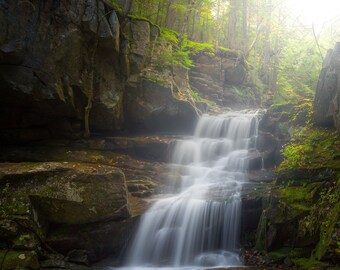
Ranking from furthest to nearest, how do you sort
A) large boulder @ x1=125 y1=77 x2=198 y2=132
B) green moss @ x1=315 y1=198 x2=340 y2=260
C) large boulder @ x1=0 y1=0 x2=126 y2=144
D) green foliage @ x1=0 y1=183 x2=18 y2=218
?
large boulder @ x1=125 y1=77 x2=198 y2=132
large boulder @ x1=0 y1=0 x2=126 y2=144
green foliage @ x1=0 y1=183 x2=18 y2=218
green moss @ x1=315 y1=198 x2=340 y2=260

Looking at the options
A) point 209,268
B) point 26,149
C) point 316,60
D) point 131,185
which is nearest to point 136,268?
point 209,268

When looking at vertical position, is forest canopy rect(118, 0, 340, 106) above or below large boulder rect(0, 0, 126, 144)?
above

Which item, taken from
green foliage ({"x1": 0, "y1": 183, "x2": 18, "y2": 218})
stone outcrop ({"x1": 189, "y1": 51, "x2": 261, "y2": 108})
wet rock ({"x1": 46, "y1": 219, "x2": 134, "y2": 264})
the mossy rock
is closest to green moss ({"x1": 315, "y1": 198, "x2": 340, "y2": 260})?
wet rock ({"x1": 46, "y1": 219, "x2": 134, "y2": 264})

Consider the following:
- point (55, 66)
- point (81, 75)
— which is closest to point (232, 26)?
point (81, 75)

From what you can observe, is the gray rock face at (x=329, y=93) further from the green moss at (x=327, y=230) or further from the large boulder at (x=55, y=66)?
the large boulder at (x=55, y=66)

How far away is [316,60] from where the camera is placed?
15.5 meters

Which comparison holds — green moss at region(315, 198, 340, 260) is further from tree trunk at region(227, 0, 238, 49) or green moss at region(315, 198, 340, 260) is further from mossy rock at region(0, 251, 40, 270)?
tree trunk at region(227, 0, 238, 49)

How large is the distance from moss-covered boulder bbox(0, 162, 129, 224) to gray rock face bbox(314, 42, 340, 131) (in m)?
6.38

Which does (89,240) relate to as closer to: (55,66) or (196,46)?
(55,66)

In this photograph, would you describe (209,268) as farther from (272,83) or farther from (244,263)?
(272,83)

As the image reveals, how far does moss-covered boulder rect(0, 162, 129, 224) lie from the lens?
6395 millimetres

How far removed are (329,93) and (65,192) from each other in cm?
811

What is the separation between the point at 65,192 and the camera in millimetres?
6758

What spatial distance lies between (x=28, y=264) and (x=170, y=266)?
3.23m
